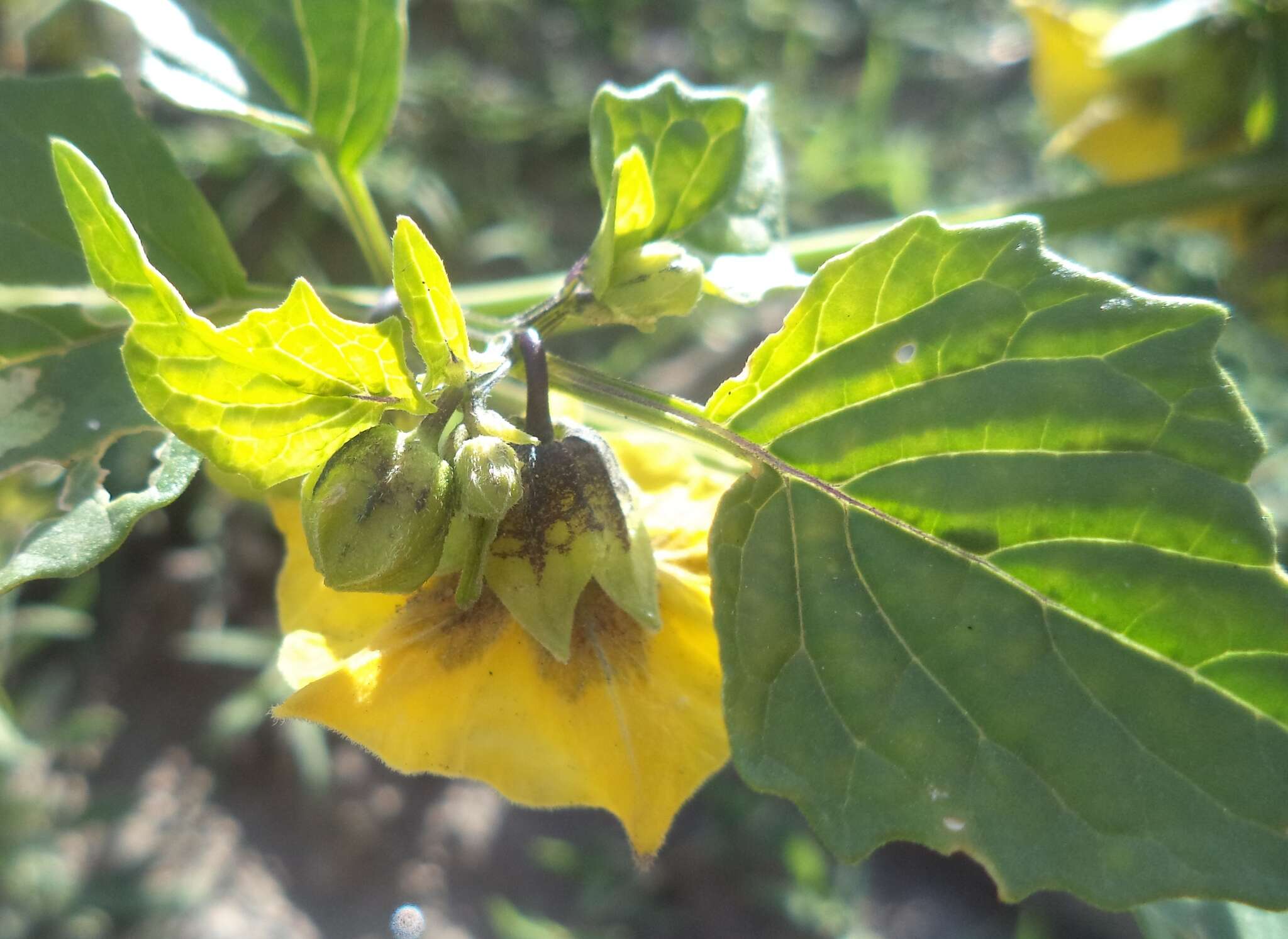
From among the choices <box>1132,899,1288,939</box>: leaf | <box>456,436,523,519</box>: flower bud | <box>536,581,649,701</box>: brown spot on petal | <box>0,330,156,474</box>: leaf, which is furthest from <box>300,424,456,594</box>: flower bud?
<box>1132,899,1288,939</box>: leaf

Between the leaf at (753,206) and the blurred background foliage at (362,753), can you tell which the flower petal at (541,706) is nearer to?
the leaf at (753,206)

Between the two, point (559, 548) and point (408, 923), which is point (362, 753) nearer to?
point (408, 923)

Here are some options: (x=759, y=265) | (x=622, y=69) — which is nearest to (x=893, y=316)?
(x=759, y=265)

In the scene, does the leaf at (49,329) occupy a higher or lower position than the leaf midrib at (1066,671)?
higher

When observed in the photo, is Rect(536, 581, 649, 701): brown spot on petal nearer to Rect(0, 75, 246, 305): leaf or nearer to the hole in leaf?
the hole in leaf

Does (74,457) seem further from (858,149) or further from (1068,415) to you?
(858,149)

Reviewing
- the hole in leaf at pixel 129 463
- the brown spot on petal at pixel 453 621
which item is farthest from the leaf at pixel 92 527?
the brown spot on petal at pixel 453 621
